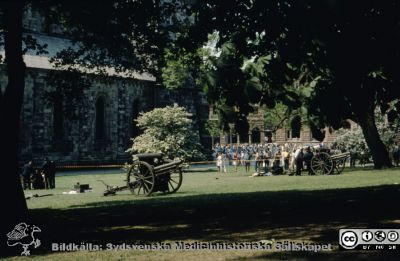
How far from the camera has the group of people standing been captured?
22859 millimetres

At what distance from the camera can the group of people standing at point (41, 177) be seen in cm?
2286

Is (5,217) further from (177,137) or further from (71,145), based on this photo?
(71,145)

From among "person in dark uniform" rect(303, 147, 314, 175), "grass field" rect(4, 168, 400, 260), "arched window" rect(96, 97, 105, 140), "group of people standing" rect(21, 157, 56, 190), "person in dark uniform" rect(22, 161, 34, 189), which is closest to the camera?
"grass field" rect(4, 168, 400, 260)

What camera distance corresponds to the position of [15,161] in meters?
9.21

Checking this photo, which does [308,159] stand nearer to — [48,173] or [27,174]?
[48,173]

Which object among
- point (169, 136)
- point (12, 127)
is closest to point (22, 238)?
point (12, 127)

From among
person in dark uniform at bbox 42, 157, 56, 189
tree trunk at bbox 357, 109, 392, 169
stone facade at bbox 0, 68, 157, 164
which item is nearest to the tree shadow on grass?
person in dark uniform at bbox 42, 157, 56, 189

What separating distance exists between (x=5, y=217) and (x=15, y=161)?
1.12m

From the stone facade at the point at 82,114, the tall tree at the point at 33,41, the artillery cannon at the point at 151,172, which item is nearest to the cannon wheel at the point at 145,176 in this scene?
the artillery cannon at the point at 151,172

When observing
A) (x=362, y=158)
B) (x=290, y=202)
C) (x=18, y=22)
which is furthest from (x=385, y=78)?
(x=362, y=158)

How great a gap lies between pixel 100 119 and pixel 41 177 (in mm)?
18678

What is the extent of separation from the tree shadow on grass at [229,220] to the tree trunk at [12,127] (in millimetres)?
658

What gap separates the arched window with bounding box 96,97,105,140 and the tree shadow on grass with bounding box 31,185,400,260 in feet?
95.3

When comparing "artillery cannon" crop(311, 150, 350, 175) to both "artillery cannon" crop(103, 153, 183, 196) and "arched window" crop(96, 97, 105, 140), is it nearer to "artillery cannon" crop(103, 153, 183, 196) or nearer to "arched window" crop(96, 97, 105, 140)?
"artillery cannon" crop(103, 153, 183, 196)
